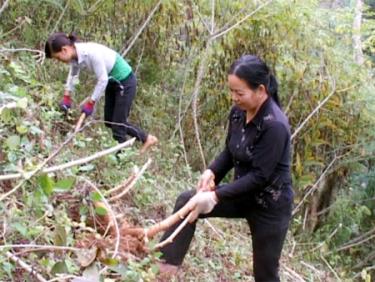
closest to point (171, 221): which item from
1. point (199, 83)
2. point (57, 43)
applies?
point (57, 43)

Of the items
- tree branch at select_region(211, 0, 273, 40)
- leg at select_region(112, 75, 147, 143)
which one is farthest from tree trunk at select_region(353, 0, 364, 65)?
leg at select_region(112, 75, 147, 143)

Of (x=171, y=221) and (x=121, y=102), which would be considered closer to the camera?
(x=171, y=221)

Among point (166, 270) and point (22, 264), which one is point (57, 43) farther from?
point (22, 264)

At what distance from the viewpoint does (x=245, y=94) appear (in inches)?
137

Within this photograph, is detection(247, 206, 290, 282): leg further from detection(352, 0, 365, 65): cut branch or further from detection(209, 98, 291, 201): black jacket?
detection(352, 0, 365, 65): cut branch

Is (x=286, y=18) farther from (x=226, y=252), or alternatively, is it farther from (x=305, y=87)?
(x=226, y=252)

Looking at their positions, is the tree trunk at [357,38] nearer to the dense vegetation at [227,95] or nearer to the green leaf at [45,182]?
the dense vegetation at [227,95]

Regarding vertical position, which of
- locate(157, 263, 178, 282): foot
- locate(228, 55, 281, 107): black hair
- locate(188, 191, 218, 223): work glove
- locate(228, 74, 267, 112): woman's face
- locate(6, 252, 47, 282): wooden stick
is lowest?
locate(157, 263, 178, 282): foot

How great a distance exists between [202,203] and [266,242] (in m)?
0.45

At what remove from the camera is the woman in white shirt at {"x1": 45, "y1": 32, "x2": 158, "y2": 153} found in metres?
5.68

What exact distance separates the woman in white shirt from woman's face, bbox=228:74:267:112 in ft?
7.42

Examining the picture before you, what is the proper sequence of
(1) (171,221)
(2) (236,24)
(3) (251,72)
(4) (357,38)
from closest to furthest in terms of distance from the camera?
(3) (251,72) < (1) (171,221) < (2) (236,24) < (4) (357,38)

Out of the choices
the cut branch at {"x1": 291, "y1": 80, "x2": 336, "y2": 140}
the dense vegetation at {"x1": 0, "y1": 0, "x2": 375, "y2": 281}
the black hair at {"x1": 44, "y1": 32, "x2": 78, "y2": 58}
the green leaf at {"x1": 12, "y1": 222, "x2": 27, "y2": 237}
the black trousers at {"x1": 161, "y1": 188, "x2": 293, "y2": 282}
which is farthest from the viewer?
the cut branch at {"x1": 291, "y1": 80, "x2": 336, "y2": 140}

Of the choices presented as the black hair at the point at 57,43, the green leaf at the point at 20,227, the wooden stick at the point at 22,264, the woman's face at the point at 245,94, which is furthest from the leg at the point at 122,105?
the wooden stick at the point at 22,264
